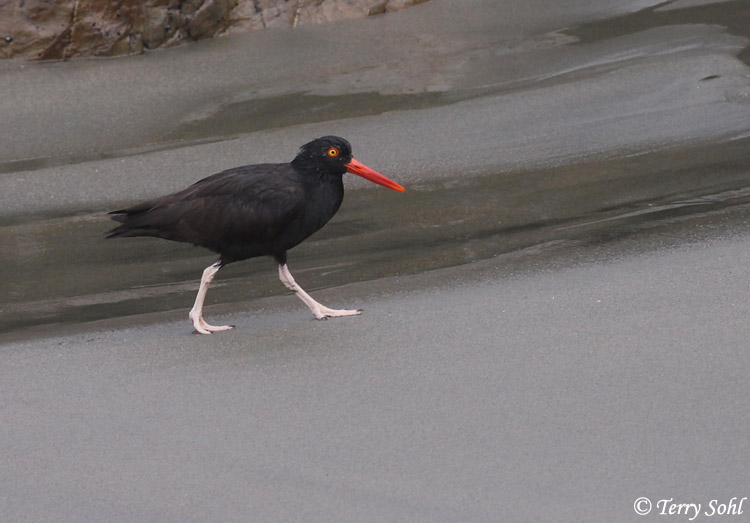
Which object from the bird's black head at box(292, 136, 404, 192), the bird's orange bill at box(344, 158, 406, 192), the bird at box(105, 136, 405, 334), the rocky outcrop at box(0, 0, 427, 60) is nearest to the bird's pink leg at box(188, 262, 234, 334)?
the bird at box(105, 136, 405, 334)

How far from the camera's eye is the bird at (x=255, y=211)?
5387mm

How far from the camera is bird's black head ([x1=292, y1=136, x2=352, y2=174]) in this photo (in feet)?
18.2

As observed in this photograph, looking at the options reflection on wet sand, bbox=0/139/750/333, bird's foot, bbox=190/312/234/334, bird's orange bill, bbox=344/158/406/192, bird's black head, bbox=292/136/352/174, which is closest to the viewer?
bird's foot, bbox=190/312/234/334

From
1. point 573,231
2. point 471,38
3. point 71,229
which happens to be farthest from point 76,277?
point 471,38

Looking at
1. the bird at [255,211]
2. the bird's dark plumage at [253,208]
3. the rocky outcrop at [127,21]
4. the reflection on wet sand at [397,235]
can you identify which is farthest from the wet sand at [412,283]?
the bird's dark plumage at [253,208]

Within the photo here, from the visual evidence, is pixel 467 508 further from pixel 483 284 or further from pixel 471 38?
pixel 471 38

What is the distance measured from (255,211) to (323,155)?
18.1 inches

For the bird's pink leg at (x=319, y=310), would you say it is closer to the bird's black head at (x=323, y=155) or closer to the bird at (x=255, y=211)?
the bird at (x=255, y=211)

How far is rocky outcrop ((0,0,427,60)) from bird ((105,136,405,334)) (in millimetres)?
3407

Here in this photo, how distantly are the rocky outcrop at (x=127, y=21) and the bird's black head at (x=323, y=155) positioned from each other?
365 centimetres

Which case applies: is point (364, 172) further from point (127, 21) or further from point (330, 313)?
point (127, 21)

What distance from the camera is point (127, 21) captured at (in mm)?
8680

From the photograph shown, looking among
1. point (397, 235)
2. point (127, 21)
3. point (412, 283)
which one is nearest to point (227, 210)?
point (412, 283)

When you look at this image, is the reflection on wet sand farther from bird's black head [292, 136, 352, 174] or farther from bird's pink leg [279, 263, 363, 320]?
bird's black head [292, 136, 352, 174]
